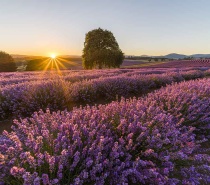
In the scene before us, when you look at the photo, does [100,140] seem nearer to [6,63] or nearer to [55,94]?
[55,94]

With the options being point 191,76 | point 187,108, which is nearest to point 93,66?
point 191,76

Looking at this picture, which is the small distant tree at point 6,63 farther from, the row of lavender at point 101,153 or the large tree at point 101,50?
the row of lavender at point 101,153

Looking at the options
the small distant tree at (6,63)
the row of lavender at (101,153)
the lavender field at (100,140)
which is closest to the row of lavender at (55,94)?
the lavender field at (100,140)

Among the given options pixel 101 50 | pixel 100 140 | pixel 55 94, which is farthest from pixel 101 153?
pixel 101 50

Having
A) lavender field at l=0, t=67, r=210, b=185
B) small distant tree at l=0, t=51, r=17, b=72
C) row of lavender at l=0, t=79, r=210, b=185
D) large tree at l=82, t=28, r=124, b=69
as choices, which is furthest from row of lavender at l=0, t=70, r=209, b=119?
small distant tree at l=0, t=51, r=17, b=72

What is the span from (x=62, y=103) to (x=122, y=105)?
6.95ft

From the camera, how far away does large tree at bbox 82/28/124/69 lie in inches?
1115

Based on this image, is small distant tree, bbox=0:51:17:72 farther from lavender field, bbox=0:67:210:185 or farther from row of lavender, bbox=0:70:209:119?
lavender field, bbox=0:67:210:185

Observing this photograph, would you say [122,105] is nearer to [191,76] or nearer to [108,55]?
[191,76]

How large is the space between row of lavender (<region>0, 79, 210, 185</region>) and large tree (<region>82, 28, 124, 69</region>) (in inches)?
1009

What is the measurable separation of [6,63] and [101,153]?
97.9ft

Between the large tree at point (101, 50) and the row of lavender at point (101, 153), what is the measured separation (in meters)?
25.6

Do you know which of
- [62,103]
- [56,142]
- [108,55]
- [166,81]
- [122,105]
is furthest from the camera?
[108,55]

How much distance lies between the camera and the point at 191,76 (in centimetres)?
Result: 977
